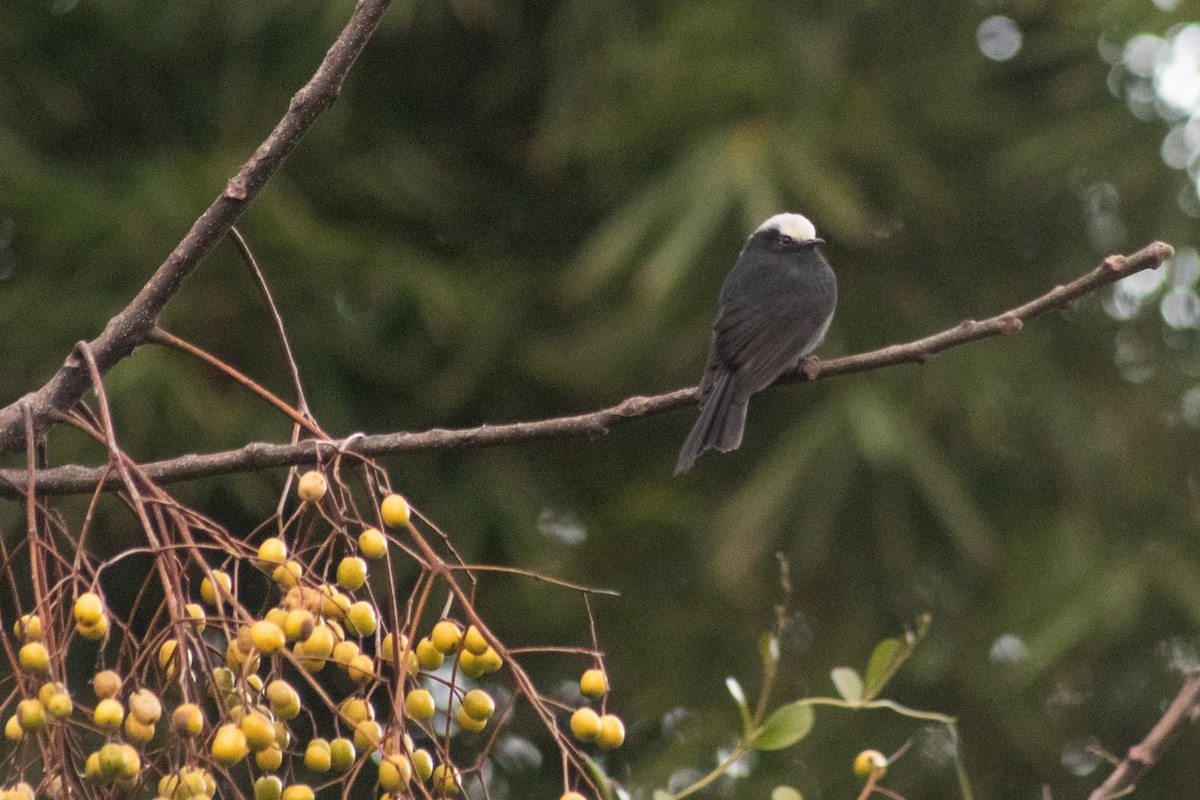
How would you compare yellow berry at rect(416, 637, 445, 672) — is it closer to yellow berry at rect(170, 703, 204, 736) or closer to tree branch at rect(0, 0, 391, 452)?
yellow berry at rect(170, 703, 204, 736)

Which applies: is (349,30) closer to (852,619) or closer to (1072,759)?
(852,619)

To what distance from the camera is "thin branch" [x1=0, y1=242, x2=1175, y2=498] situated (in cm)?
139

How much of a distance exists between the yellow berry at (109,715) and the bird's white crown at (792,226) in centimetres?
291

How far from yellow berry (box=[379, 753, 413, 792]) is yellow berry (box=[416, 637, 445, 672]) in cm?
14

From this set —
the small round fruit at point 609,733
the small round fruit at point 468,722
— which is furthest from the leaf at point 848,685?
the small round fruit at point 468,722

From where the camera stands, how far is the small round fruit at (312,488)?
1.27 meters

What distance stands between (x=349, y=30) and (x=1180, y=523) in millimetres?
4384

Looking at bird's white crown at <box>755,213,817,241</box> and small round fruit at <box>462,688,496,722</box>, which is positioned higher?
small round fruit at <box>462,688,496,722</box>

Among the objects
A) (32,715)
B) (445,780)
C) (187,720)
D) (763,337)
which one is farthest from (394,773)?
(763,337)

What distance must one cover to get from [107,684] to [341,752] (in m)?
0.23

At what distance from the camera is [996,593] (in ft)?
16.8

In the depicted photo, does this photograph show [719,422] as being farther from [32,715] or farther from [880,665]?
[32,715]

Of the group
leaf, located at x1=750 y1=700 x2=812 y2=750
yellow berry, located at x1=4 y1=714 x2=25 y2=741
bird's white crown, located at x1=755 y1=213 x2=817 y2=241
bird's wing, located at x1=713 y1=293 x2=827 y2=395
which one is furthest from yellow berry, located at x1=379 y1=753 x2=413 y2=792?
bird's white crown, located at x1=755 y1=213 x2=817 y2=241

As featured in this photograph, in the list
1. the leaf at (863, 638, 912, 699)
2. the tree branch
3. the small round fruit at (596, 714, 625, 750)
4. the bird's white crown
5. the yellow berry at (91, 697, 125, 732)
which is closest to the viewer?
the yellow berry at (91, 697, 125, 732)
